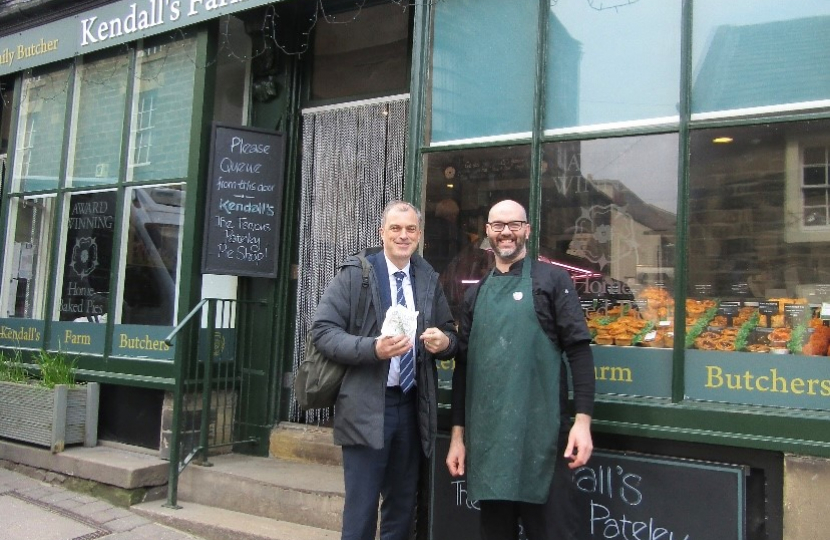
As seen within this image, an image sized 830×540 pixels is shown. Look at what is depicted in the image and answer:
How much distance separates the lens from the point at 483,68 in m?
4.32

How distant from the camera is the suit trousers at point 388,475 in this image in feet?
10.5

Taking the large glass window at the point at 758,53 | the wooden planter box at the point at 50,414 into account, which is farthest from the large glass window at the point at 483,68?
the wooden planter box at the point at 50,414

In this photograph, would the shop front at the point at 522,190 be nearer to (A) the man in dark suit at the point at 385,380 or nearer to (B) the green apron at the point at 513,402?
(B) the green apron at the point at 513,402

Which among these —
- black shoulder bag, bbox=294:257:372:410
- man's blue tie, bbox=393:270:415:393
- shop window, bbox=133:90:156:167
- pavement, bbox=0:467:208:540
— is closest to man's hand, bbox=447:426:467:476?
man's blue tie, bbox=393:270:415:393

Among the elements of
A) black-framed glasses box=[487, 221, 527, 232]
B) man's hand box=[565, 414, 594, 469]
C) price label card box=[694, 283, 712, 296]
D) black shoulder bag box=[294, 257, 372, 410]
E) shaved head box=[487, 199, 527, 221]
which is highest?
shaved head box=[487, 199, 527, 221]

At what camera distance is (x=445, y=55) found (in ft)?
14.6

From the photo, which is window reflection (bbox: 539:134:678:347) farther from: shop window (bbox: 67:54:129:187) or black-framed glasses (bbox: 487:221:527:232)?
shop window (bbox: 67:54:129:187)

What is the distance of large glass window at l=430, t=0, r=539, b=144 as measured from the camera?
4.17 meters

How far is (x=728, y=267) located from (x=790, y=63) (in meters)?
1.04

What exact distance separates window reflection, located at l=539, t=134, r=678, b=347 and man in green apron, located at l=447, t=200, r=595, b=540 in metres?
0.74

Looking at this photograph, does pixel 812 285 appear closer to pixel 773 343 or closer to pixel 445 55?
pixel 773 343

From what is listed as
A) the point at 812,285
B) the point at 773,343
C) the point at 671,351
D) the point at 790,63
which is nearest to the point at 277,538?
the point at 671,351

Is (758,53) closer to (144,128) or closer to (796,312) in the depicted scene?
(796,312)

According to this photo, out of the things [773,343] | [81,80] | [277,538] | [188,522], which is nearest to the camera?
[773,343]
